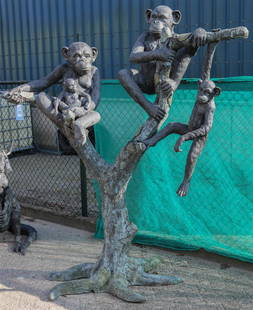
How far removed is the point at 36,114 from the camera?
10.4 meters

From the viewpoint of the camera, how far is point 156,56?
3271 mm

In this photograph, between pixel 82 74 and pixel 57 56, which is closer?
pixel 82 74

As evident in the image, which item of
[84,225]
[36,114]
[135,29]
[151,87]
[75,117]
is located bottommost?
[84,225]

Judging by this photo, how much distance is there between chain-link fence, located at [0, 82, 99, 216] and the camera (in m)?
6.99

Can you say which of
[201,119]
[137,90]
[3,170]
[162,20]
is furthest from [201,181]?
[3,170]

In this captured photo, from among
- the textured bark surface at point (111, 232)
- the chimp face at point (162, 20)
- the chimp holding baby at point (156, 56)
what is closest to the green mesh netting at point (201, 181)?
the textured bark surface at point (111, 232)

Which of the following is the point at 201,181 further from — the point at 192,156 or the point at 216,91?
the point at 216,91

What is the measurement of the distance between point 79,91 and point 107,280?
5.77ft

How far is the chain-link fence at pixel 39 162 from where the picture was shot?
6988 millimetres

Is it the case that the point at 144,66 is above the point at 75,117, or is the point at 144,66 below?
above

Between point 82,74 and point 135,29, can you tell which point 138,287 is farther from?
point 135,29

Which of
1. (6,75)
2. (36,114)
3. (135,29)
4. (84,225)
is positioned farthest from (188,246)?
(6,75)

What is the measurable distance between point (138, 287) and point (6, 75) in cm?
869

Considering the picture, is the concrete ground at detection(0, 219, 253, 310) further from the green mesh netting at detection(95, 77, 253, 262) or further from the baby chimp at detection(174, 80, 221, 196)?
the baby chimp at detection(174, 80, 221, 196)
